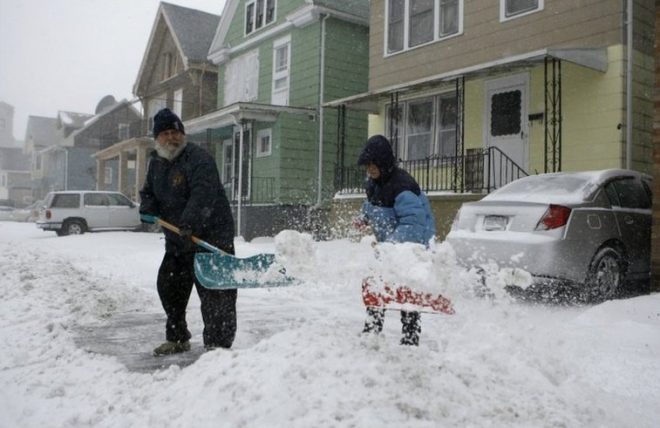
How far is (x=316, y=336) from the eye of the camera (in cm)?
384

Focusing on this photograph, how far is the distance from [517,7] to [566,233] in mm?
7775

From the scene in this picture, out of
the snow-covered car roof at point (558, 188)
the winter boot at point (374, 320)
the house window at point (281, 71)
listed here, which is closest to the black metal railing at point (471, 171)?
the snow-covered car roof at point (558, 188)

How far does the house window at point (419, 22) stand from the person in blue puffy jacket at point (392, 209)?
1032 cm

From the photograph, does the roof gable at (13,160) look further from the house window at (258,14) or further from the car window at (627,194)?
the car window at (627,194)

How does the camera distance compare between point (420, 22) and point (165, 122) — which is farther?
point (420, 22)

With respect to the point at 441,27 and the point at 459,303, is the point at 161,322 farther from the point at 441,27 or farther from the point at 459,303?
the point at 441,27

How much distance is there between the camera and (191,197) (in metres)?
4.37

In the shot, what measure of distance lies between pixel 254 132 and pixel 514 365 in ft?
56.4

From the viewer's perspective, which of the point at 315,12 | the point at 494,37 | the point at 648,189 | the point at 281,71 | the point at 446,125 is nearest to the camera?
the point at 648,189

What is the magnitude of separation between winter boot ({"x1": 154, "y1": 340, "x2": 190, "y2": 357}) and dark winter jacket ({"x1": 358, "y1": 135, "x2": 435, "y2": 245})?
1801 millimetres

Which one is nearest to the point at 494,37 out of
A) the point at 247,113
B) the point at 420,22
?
the point at 420,22

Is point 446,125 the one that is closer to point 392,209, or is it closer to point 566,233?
point 566,233

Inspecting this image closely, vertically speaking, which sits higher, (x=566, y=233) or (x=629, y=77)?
(x=629, y=77)

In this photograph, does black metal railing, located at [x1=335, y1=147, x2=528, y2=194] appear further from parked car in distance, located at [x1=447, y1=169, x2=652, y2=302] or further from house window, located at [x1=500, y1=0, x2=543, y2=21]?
parked car in distance, located at [x1=447, y1=169, x2=652, y2=302]
